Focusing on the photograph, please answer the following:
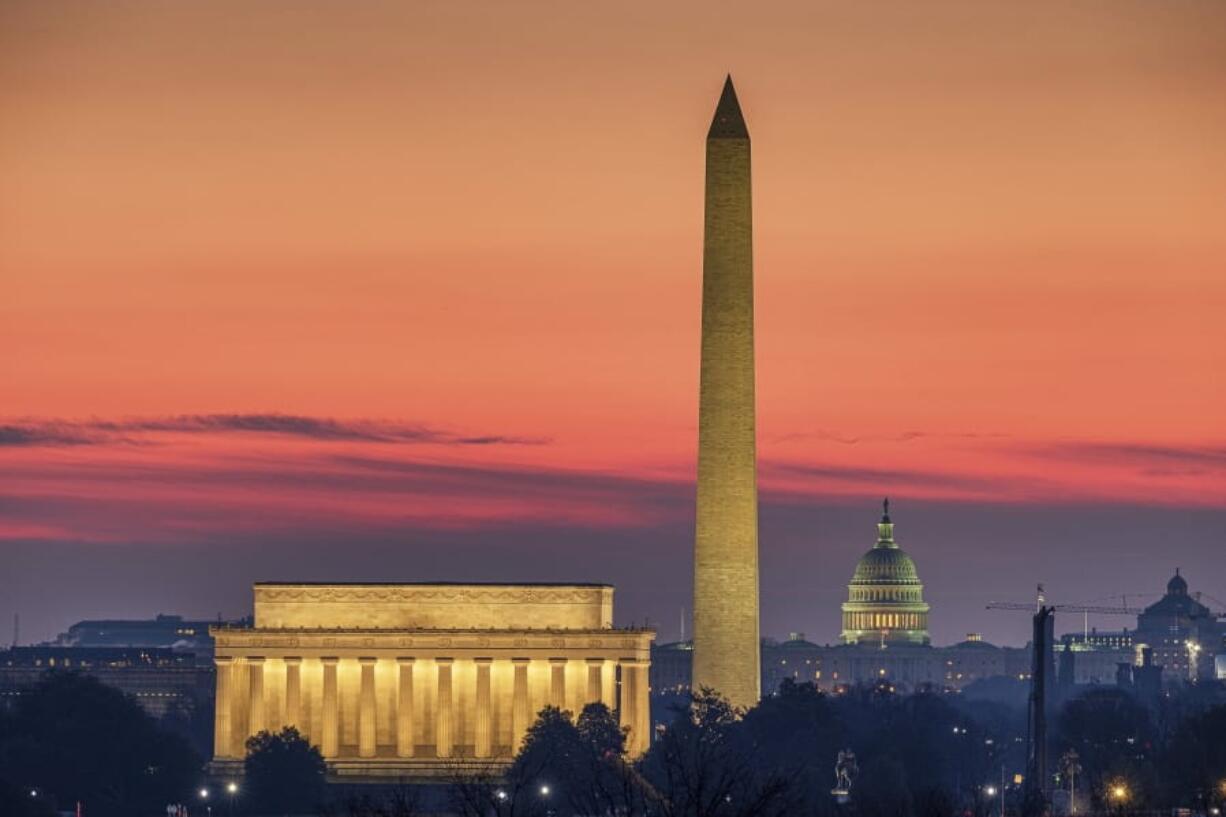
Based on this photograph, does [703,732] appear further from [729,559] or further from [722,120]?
[722,120]

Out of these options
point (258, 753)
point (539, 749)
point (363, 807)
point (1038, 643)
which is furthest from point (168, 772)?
point (363, 807)

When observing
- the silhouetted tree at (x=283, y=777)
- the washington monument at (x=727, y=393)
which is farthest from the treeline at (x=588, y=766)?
the washington monument at (x=727, y=393)

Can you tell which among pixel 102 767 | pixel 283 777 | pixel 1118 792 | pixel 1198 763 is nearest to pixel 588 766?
pixel 283 777

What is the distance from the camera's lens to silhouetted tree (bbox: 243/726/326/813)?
623 ft

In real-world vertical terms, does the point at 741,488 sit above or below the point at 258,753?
above

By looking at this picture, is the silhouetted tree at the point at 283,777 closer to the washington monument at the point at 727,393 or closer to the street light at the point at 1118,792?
the washington monument at the point at 727,393

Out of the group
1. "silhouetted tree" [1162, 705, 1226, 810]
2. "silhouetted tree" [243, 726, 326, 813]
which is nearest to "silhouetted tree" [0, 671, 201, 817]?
"silhouetted tree" [243, 726, 326, 813]

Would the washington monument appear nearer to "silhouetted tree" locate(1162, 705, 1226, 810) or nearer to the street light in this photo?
"silhouetted tree" locate(1162, 705, 1226, 810)

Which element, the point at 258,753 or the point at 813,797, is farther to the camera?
the point at 258,753

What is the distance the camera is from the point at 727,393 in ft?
620

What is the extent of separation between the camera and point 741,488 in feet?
624

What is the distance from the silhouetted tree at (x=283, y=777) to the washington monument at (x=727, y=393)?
69.7 ft

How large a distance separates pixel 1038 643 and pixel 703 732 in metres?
16.6

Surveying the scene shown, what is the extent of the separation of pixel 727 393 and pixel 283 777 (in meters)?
29.3
